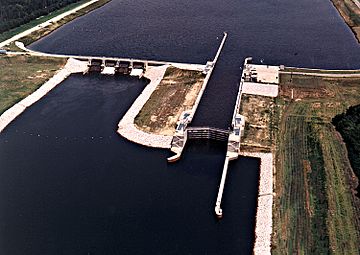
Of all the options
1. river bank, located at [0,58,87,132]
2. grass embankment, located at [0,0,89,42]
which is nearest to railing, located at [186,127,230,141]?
river bank, located at [0,58,87,132]

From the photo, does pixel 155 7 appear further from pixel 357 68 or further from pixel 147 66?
pixel 357 68

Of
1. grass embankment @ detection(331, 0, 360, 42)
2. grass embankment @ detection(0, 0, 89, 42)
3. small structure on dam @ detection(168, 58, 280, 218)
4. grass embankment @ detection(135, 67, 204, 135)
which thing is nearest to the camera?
small structure on dam @ detection(168, 58, 280, 218)

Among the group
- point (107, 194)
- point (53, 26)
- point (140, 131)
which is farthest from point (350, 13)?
point (107, 194)

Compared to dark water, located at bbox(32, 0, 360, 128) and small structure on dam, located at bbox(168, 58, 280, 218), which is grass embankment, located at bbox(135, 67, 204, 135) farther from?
dark water, located at bbox(32, 0, 360, 128)

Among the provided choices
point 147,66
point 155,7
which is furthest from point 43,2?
point 147,66

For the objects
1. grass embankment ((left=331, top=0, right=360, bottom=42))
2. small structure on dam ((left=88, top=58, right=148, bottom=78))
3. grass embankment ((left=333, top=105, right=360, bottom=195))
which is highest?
grass embankment ((left=331, top=0, right=360, bottom=42))

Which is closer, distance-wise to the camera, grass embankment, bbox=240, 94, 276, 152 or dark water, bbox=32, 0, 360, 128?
grass embankment, bbox=240, 94, 276, 152

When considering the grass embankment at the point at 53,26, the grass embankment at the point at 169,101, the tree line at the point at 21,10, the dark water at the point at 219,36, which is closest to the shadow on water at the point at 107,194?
the grass embankment at the point at 169,101
